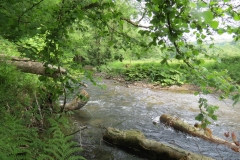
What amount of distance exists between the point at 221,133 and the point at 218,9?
623 centimetres

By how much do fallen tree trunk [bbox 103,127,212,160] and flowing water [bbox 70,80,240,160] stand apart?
0.67 ft

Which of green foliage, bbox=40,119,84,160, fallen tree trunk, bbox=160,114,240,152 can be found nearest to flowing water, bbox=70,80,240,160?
fallen tree trunk, bbox=160,114,240,152

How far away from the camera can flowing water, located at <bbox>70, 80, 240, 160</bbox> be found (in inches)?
200

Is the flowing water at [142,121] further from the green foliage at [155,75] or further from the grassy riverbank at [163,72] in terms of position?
the grassy riverbank at [163,72]

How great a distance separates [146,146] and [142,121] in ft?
8.29

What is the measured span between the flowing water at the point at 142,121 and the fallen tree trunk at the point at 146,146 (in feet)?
0.67

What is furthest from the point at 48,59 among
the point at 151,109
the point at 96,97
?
the point at 96,97

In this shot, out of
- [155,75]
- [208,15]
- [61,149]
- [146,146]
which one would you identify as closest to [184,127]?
[146,146]

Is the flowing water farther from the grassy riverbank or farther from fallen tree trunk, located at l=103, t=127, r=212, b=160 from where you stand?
the grassy riverbank

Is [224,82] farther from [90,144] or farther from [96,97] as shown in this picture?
[96,97]

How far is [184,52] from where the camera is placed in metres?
1.70

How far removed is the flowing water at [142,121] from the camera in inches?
200

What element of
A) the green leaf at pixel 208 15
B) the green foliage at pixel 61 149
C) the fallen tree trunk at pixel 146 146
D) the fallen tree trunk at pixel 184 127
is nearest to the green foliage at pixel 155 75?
the fallen tree trunk at pixel 184 127

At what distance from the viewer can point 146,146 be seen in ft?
16.1
